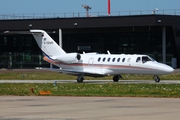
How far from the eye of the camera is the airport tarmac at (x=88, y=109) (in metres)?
19.5

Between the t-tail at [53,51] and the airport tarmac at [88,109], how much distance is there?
700 inches

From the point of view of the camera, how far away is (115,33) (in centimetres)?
7550

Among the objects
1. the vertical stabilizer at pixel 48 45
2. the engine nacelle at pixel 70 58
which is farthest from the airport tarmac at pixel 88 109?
the vertical stabilizer at pixel 48 45

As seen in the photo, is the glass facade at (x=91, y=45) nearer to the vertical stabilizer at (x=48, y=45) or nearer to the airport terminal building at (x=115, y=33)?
the airport terminal building at (x=115, y=33)

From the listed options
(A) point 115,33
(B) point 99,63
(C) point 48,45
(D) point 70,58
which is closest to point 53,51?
(C) point 48,45

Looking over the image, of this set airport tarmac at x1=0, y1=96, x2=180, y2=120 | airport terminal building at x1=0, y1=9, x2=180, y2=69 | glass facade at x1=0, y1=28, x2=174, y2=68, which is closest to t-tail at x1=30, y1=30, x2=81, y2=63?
airport tarmac at x1=0, y1=96, x2=180, y2=120

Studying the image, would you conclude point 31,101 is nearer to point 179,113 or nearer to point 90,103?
point 90,103

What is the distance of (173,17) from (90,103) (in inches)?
1844

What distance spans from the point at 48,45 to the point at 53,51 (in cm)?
74

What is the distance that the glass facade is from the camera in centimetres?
7400

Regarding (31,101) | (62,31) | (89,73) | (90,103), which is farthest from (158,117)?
(62,31)

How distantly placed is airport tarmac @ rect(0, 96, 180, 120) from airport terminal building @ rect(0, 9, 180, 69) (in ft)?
141

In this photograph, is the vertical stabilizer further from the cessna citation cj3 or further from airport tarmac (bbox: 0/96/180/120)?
airport tarmac (bbox: 0/96/180/120)

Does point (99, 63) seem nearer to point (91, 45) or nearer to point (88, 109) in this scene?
point (88, 109)
